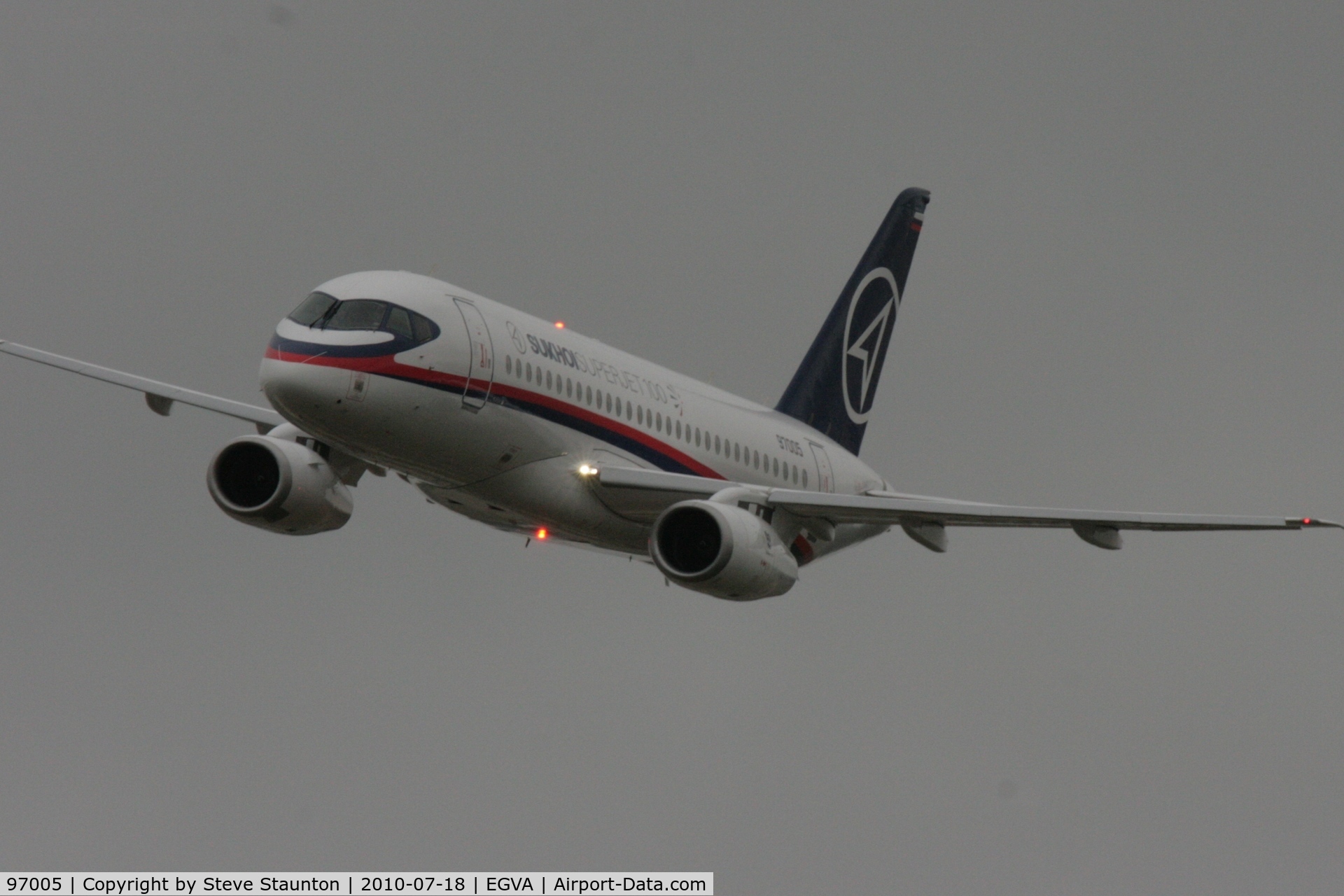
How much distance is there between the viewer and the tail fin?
53969 mm

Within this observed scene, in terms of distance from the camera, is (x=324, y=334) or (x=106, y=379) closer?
(x=324, y=334)

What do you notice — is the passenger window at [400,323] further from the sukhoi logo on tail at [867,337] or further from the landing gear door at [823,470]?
the sukhoi logo on tail at [867,337]

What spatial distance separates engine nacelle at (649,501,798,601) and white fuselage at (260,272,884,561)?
68.3 inches

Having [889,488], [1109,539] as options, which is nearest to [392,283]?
[1109,539]


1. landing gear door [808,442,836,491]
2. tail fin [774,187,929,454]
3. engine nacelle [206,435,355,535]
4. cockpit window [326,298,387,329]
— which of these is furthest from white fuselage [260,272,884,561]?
tail fin [774,187,929,454]

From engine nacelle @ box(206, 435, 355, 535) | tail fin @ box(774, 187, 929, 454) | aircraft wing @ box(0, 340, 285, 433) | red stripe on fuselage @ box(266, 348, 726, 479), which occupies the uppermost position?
tail fin @ box(774, 187, 929, 454)

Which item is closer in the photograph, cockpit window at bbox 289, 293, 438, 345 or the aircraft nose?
the aircraft nose

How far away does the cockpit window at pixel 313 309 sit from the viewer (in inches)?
1496

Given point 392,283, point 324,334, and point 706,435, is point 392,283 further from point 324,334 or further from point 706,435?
point 706,435

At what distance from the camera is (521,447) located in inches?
1572

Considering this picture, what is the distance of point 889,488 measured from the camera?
53.6 metres

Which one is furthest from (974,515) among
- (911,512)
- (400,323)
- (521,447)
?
(400,323)

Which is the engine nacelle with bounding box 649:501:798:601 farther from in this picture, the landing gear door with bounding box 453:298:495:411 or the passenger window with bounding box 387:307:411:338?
the passenger window with bounding box 387:307:411:338

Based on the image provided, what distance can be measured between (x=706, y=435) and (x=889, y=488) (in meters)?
9.30
